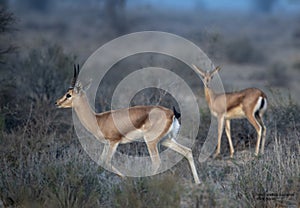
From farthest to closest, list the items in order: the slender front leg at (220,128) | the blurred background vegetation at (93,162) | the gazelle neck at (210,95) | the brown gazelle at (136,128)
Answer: the gazelle neck at (210,95)
the slender front leg at (220,128)
the brown gazelle at (136,128)
the blurred background vegetation at (93,162)

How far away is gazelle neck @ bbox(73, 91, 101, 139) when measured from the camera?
9266mm

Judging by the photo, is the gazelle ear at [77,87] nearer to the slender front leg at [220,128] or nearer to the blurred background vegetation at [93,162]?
the blurred background vegetation at [93,162]

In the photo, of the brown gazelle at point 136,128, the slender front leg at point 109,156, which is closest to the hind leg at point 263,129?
the brown gazelle at point 136,128

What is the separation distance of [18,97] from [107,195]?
5.65 meters

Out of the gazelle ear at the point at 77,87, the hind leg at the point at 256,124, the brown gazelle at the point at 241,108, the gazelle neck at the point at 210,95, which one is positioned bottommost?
the hind leg at the point at 256,124

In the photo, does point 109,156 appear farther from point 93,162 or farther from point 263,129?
point 263,129

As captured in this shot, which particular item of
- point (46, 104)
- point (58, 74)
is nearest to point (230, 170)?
point (46, 104)

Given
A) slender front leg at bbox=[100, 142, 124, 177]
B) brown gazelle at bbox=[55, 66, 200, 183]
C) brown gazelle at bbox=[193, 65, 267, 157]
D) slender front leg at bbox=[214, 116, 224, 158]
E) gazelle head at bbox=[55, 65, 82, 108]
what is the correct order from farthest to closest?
brown gazelle at bbox=[193, 65, 267, 157] → slender front leg at bbox=[214, 116, 224, 158] → gazelle head at bbox=[55, 65, 82, 108] → brown gazelle at bbox=[55, 66, 200, 183] → slender front leg at bbox=[100, 142, 124, 177]

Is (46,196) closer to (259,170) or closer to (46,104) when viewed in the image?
(259,170)

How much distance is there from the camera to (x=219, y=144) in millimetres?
10672

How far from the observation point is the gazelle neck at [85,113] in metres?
9.27

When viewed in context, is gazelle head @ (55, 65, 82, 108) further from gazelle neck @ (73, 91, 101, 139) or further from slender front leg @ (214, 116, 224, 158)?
slender front leg @ (214, 116, 224, 158)

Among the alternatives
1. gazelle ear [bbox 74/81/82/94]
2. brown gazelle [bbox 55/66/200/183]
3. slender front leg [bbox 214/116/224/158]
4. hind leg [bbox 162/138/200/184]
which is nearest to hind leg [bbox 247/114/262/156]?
slender front leg [bbox 214/116/224/158]

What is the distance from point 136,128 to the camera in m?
8.90
